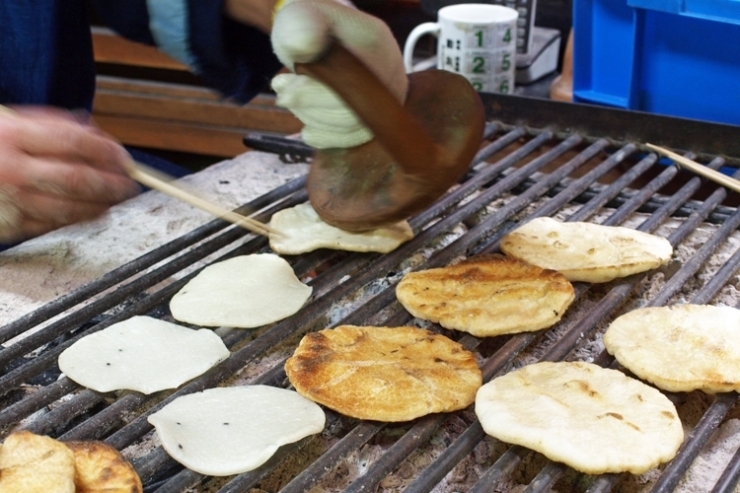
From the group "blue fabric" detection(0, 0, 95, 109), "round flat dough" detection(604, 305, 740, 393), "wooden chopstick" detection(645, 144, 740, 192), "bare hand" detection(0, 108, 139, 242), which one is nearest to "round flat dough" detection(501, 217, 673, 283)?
"round flat dough" detection(604, 305, 740, 393)

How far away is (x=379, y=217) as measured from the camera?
1.74 m

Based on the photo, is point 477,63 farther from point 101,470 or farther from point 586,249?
point 101,470

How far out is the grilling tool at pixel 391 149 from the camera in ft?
4.32

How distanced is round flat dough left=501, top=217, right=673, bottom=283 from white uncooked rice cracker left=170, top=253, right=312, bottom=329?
55 cm

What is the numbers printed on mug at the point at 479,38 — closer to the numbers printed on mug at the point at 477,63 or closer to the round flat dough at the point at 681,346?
the numbers printed on mug at the point at 477,63

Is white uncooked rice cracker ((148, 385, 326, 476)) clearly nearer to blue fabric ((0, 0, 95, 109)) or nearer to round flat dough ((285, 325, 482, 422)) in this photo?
round flat dough ((285, 325, 482, 422))

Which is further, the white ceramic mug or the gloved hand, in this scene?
the white ceramic mug

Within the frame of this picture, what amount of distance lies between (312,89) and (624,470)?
118 cm

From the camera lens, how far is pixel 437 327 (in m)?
1.75

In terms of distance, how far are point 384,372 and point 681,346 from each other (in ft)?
1.96

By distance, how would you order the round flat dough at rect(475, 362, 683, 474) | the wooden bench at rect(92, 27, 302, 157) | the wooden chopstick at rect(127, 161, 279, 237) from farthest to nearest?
the wooden bench at rect(92, 27, 302, 157) → the wooden chopstick at rect(127, 161, 279, 237) → the round flat dough at rect(475, 362, 683, 474)

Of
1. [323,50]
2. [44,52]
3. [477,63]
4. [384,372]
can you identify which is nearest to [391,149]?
[323,50]

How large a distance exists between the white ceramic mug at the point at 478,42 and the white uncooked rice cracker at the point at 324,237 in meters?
1.02

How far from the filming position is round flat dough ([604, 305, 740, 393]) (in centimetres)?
149
